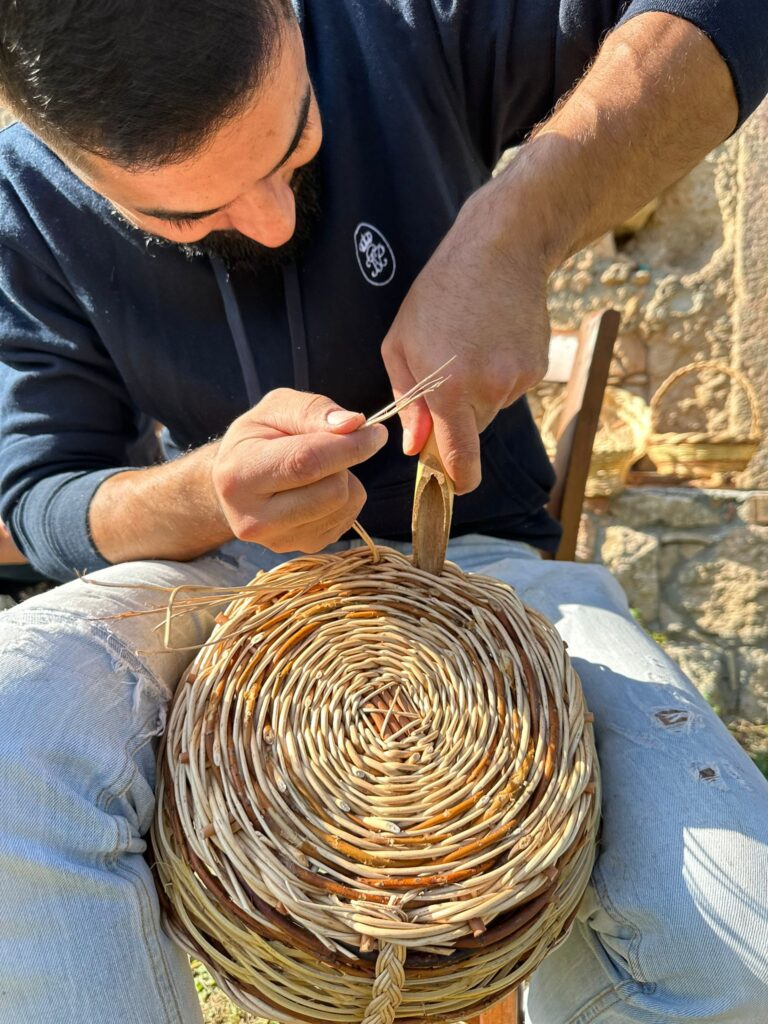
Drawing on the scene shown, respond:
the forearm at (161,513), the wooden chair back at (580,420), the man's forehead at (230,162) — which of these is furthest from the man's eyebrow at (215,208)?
the wooden chair back at (580,420)

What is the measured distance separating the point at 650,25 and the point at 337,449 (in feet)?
2.12

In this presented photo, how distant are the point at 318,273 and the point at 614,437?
4.76 feet

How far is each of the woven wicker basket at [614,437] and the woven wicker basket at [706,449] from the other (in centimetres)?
4

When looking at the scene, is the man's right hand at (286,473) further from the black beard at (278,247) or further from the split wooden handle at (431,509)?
the black beard at (278,247)

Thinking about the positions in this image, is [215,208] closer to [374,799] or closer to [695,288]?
[374,799]

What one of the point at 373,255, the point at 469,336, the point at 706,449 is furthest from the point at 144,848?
the point at 706,449

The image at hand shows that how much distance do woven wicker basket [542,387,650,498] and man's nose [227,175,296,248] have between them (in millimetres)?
1297

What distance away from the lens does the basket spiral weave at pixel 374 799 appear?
704 millimetres

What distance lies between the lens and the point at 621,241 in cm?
250

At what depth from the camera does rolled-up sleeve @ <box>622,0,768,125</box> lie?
967 millimetres

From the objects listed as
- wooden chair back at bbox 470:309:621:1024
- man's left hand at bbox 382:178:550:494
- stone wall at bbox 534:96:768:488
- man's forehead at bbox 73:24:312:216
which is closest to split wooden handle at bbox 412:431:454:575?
man's left hand at bbox 382:178:550:494

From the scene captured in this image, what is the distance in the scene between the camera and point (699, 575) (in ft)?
7.45

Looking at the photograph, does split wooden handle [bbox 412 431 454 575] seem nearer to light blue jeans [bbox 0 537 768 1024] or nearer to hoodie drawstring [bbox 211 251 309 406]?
light blue jeans [bbox 0 537 768 1024]

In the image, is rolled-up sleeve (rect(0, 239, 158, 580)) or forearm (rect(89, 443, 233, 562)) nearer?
forearm (rect(89, 443, 233, 562))
